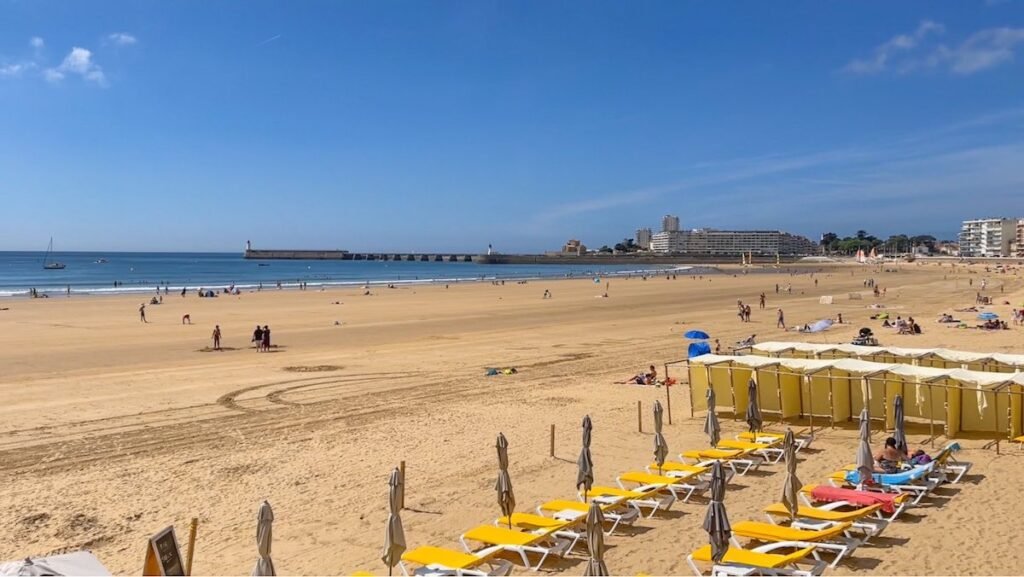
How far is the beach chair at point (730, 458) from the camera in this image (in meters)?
11.7

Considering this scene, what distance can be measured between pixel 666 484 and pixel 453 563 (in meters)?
3.62

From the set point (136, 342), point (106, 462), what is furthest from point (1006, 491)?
point (136, 342)

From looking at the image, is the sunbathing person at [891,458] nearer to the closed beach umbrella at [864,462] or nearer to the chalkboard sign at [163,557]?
the closed beach umbrella at [864,462]

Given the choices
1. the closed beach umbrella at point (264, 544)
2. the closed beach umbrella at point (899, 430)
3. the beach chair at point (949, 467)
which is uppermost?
the closed beach umbrella at point (264, 544)

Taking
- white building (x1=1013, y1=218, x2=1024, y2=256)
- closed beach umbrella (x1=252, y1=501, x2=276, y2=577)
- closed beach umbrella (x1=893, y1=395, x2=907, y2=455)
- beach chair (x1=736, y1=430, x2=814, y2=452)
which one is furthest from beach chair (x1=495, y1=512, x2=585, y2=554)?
white building (x1=1013, y1=218, x2=1024, y2=256)

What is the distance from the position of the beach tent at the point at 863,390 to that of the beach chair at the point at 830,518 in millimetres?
4740

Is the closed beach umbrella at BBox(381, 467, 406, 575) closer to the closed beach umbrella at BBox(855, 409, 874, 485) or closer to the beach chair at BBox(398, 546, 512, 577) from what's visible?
the beach chair at BBox(398, 546, 512, 577)

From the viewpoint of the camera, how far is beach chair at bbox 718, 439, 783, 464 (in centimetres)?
1220

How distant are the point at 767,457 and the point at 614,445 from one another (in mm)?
2536

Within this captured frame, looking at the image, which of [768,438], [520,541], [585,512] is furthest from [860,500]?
[520,541]

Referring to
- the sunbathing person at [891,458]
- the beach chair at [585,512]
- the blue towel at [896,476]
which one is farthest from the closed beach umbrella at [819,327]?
the beach chair at [585,512]

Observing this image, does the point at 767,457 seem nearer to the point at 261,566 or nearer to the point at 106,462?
the point at 261,566

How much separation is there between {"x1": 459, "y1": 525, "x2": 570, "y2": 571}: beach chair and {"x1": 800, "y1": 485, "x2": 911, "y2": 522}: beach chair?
354 centimetres

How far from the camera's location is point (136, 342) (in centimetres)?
2916
